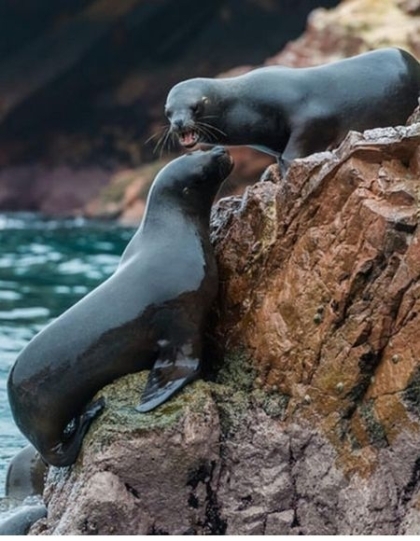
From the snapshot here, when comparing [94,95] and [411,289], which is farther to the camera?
[94,95]

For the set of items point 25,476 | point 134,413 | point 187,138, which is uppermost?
point 187,138

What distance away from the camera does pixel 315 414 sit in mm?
4805

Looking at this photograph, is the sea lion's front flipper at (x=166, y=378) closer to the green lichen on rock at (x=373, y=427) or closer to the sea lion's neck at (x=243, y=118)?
the green lichen on rock at (x=373, y=427)

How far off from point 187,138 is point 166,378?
62.2 inches

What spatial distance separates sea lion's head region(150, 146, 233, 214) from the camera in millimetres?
5578

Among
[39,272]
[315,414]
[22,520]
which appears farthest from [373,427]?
[39,272]

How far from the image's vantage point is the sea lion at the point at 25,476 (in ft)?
21.5

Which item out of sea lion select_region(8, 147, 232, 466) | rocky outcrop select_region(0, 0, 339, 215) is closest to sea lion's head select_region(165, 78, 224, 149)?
sea lion select_region(8, 147, 232, 466)

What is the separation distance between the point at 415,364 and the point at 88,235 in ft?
54.7

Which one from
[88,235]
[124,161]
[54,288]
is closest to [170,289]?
[54,288]

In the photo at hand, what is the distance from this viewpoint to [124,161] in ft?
91.8

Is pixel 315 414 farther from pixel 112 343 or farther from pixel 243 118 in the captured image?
pixel 243 118

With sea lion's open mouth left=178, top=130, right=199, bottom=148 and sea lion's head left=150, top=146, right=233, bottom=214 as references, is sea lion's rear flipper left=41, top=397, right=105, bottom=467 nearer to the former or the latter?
sea lion's head left=150, top=146, right=233, bottom=214

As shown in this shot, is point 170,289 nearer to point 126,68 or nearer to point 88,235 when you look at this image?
point 88,235
